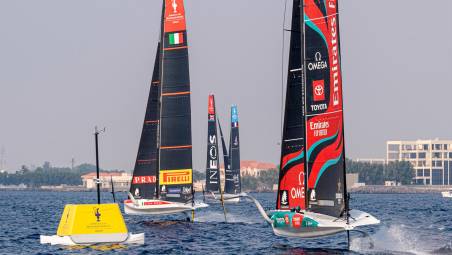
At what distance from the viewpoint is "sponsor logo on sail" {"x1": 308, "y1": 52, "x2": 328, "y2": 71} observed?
39.3 meters

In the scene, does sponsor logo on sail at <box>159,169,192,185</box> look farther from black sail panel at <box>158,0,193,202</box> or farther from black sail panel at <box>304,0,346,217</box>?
black sail panel at <box>304,0,346,217</box>

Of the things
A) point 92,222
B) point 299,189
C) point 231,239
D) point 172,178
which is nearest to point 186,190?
point 172,178

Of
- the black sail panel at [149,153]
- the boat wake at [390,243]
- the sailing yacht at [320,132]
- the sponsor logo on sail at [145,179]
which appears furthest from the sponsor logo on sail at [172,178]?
the sailing yacht at [320,132]

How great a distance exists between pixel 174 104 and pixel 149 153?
18.1 feet

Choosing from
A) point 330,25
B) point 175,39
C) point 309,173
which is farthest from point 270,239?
point 175,39

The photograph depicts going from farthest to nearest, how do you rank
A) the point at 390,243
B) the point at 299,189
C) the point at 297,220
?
the point at 390,243, the point at 299,189, the point at 297,220

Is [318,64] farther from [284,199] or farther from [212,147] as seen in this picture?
[212,147]

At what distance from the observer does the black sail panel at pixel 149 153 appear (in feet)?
208

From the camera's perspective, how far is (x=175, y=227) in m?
55.9

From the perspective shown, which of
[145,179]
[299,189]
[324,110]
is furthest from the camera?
[145,179]

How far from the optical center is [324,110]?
3938cm

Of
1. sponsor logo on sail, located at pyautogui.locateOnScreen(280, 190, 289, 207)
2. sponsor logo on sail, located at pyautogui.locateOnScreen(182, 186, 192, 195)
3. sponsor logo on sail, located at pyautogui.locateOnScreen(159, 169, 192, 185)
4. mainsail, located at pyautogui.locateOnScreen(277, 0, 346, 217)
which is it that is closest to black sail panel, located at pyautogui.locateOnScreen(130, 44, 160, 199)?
sponsor logo on sail, located at pyautogui.locateOnScreen(159, 169, 192, 185)

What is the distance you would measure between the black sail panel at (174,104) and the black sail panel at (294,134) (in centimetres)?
1889

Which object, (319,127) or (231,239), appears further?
(231,239)
